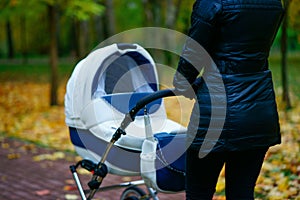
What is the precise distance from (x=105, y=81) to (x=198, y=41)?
87.5 inches

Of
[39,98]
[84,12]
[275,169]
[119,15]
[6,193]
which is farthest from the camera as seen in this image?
[119,15]

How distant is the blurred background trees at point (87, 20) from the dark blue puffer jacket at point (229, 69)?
5468mm

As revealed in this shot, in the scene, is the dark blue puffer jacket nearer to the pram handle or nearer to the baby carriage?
the pram handle

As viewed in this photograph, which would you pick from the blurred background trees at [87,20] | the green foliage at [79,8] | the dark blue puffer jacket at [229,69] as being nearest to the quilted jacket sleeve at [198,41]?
the dark blue puffer jacket at [229,69]

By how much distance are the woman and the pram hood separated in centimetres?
152

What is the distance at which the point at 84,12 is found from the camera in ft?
42.3

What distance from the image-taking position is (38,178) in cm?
681

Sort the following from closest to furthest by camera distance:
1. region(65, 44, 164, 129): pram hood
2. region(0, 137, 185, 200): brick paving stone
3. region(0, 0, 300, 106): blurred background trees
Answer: region(65, 44, 164, 129): pram hood < region(0, 137, 185, 200): brick paving stone < region(0, 0, 300, 106): blurred background trees

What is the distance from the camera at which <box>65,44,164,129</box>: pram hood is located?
15.0 ft

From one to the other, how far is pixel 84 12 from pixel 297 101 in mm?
5955

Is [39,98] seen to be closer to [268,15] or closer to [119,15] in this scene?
[268,15]

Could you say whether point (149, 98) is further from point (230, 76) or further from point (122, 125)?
point (230, 76)

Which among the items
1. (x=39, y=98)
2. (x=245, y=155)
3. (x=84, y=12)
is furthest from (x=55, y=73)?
(x=245, y=155)

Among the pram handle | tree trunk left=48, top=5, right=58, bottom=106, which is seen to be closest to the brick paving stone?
the pram handle
